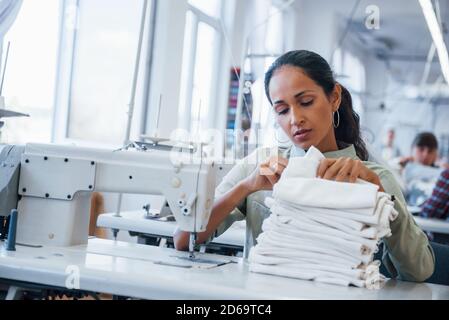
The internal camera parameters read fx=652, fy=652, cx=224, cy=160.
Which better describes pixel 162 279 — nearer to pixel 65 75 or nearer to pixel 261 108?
pixel 261 108

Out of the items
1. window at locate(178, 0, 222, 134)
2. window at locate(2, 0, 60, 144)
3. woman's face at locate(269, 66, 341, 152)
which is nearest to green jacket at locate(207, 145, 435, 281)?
woman's face at locate(269, 66, 341, 152)

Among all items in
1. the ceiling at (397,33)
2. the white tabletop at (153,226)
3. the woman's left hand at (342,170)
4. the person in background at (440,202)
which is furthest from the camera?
the ceiling at (397,33)

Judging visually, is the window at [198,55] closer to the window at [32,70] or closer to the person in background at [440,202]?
the window at [32,70]

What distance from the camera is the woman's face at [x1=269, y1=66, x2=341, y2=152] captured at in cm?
151

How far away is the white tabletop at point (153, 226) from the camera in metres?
2.28

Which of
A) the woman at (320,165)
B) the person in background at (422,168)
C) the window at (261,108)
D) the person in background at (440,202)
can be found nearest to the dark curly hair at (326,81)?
the woman at (320,165)

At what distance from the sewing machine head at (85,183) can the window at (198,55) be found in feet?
9.22

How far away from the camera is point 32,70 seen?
11.5 ft

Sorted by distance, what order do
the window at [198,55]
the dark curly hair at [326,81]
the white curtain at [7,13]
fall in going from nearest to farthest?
the dark curly hair at [326,81]
the white curtain at [7,13]
the window at [198,55]

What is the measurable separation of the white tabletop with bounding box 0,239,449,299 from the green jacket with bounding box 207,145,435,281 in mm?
48

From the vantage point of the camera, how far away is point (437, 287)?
55.6 inches

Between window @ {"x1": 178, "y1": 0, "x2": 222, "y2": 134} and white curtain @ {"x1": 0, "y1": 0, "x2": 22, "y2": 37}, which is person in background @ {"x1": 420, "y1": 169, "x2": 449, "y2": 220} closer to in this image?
→ window @ {"x1": 178, "y1": 0, "x2": 222, "y2": 134}

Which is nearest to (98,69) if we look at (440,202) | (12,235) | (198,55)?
(198,55)

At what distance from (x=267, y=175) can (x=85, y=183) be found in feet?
1.40
